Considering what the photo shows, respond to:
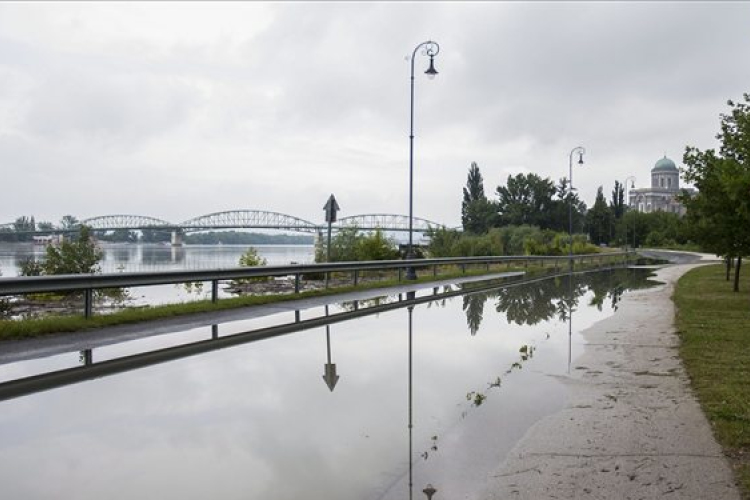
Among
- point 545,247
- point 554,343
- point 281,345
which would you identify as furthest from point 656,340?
point 545,247

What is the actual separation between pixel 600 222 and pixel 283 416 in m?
128

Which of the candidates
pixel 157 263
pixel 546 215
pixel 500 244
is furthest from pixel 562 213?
pixel 157 263

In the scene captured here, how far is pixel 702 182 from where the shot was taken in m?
20.7

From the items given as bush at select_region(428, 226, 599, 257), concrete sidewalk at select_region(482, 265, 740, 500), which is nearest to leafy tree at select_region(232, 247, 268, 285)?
concrete sidewalk at select_region(482, 265, 740, 500)

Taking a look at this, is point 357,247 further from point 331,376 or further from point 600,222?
point 600,222

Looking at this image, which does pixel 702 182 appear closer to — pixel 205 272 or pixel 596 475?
pixel 205 272

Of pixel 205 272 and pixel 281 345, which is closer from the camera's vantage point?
pixel 281 345

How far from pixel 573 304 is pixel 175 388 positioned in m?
13.8

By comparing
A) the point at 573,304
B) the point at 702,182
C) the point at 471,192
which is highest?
the point at 471,192

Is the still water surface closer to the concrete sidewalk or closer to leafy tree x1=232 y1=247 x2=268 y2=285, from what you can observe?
leafy tree x1=232 y1=247 x2=268 y2=285

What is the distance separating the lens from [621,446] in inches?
220

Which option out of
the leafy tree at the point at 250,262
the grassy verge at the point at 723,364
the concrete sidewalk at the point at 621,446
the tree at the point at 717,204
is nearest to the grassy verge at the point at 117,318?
the concrete sidewalk at the point at 621,446

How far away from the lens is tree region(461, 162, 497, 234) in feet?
401

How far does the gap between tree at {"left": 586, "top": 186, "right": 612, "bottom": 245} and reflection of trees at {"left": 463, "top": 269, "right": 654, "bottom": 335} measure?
102 metres
